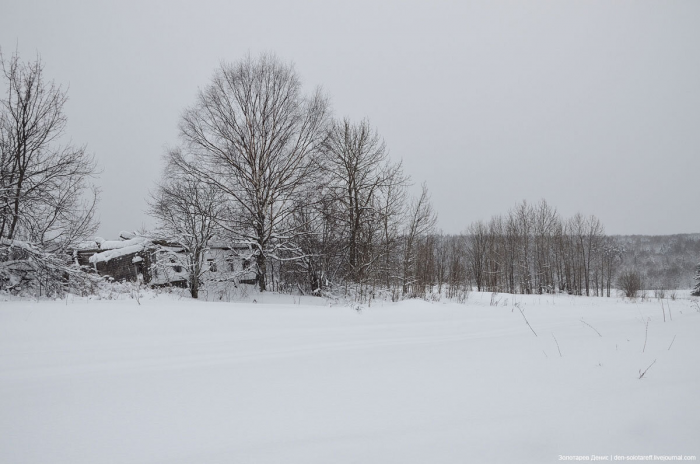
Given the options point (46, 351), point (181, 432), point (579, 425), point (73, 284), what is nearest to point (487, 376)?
point (579, 425)

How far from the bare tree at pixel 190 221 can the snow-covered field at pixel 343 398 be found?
861 centimetres

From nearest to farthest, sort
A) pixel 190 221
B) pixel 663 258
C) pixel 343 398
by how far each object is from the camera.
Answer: pixel 343 398, pixel 190 221, pixel 663 258

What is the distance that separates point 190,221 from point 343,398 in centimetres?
1225

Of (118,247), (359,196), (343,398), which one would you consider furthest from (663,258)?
(343,398)

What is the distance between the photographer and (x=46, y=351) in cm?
337

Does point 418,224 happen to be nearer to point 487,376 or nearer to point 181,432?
point 487,376

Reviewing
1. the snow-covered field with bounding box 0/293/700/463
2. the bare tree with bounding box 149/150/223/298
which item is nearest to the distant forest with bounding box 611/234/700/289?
the bare tree with bounding box 149/150/223/298

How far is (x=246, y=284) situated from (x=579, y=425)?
48.0 ft

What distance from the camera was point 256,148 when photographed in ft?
49.1

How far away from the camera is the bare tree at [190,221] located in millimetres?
12570

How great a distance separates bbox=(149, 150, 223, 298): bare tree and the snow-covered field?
8.61 meters

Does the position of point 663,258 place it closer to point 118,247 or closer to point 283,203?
point 283,203

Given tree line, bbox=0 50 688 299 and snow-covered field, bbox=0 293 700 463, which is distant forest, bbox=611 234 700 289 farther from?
snow-covered field, bbox=0 293 700 463

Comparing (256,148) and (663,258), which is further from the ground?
(256,148)
